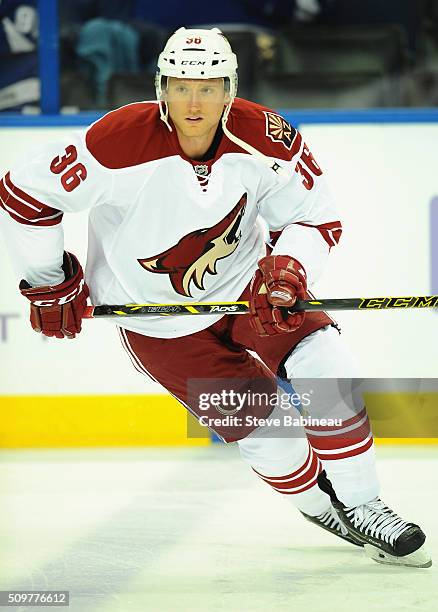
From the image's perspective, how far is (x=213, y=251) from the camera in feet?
7.11

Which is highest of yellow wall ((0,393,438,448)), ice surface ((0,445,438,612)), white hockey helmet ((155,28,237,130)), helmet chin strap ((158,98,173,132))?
white hockey helmet ((155,28,237,130))

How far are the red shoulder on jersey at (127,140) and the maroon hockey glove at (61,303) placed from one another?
0.24 metres

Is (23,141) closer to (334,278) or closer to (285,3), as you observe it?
(334,278)

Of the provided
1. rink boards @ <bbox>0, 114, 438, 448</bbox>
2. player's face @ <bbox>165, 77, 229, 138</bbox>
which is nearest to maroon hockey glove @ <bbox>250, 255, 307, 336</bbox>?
player's face @ <bbox>165, 77, 229, 138</bbox>

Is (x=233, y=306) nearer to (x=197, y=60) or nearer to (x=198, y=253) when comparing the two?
(x=198, y=253)

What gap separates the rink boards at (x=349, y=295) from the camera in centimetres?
303

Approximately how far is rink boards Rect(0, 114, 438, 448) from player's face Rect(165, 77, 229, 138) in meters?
0.98

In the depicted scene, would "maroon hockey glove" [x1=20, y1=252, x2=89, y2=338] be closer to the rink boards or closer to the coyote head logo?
the coyote head logo

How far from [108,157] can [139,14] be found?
1.54 metres

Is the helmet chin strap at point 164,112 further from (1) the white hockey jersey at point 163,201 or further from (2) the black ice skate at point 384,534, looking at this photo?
(2) the black ice skate at point 384,534

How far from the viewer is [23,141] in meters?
3.10

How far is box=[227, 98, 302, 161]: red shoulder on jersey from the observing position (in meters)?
2.08

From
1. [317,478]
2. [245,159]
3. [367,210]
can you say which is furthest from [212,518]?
[367,210]

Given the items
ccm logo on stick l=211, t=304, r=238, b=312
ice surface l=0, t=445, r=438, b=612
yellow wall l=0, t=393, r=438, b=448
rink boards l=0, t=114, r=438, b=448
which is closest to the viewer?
ice surface l=0, t=445, r=438, b=612
